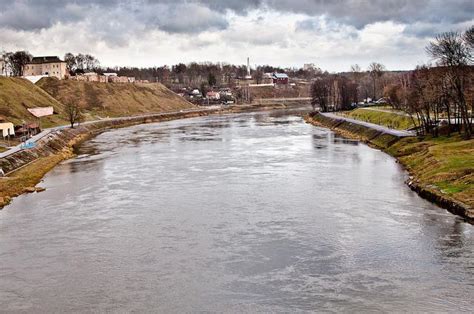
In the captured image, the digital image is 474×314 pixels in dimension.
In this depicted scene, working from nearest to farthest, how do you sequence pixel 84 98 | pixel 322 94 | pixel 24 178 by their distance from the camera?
pixel 24 178 < pixel 322 94 < pixel 84 98

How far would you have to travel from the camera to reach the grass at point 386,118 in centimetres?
6031

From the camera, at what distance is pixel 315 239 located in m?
22.0

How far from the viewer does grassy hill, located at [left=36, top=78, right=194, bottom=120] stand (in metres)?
109

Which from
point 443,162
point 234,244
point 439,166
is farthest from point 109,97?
point 234,244

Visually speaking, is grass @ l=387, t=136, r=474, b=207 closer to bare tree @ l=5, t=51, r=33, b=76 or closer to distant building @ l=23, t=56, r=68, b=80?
distant building @ l=23, t=56, r=68, b=80

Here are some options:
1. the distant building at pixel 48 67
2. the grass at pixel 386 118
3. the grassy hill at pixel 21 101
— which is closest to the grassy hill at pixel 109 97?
the distant building at pixel 48 67

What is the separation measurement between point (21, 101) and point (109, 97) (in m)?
38.1

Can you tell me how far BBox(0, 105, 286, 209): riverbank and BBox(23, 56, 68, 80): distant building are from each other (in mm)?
37658

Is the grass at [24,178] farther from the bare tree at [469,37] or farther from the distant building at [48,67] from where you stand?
the distant building at [48,67]

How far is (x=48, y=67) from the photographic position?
124688 mm

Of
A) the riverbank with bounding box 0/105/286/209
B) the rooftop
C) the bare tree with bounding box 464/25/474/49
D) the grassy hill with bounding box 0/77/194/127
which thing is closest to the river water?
the riverbank with bounding box 0/105/286/209

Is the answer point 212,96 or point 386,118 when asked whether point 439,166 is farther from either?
point 212,96

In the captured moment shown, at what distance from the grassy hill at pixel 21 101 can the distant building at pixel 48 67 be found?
26.7m

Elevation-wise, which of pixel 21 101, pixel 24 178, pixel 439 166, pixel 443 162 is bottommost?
pixel 439 166
